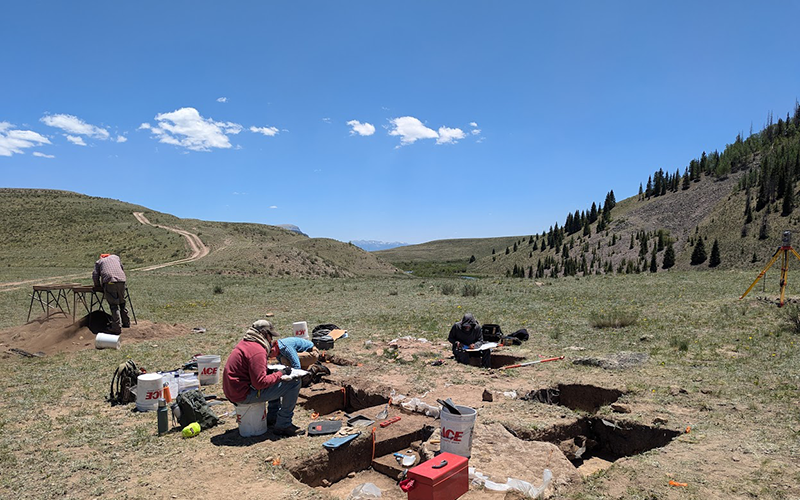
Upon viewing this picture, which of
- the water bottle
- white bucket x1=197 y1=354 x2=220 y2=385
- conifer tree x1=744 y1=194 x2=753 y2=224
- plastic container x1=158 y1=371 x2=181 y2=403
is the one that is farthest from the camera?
conifer tree x1=744 y1=194 x2=753 y2=224

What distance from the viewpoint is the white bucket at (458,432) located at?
5.68 meters

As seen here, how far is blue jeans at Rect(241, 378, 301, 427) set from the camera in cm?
640

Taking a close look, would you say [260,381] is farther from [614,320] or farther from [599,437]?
[614,320]

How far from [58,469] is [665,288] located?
2675 centimetres

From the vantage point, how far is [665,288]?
81.7 ft

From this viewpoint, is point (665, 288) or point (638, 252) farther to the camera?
point (638, 252)

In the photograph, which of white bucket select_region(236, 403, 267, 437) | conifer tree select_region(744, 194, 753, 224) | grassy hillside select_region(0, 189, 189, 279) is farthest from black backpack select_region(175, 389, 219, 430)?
conifer tree select_region(744, 194, 753, 224)

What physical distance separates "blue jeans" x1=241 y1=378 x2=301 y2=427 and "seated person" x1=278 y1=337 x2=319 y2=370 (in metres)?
0.82

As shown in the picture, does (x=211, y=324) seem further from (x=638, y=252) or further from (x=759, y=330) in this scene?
(x=638, y=252)

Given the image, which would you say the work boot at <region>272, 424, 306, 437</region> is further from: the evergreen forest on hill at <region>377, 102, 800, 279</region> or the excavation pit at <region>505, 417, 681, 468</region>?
the evergreen forest on hill at <region>377, 102, 800, 279</region>

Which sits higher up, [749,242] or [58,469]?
[749,242]

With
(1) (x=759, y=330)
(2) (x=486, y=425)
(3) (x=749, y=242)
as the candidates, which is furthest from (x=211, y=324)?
(3) (x=749, y=242)

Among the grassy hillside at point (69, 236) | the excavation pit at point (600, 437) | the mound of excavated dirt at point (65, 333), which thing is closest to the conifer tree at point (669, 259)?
the grassy hillside at point (69, 236)

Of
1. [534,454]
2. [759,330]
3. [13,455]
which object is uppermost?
[759,330]
